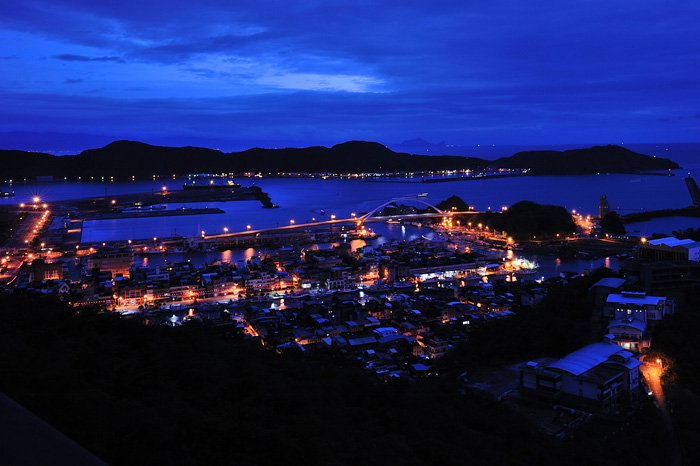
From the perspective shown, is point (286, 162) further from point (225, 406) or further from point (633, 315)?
point (225, 406)

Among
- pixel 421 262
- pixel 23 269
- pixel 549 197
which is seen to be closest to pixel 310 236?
pixel 421 262

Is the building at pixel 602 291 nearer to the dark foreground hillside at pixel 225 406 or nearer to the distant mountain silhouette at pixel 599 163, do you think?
the dark foreground hillside at pixel 225 406

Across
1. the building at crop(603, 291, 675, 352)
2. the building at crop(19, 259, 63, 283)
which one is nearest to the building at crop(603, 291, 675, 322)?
the building at crop(603, 291, 675, 352)

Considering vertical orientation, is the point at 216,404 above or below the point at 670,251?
below

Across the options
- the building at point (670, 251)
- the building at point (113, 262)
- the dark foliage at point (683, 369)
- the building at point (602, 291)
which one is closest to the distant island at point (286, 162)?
the building at point (113, 262)

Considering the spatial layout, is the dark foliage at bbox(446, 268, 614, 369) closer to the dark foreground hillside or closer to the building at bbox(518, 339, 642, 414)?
the building at bbox(518, 339, 642, 414)

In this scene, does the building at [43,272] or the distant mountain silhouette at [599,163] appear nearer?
the building at [43,272]

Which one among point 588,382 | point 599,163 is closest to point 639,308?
point 588,382
